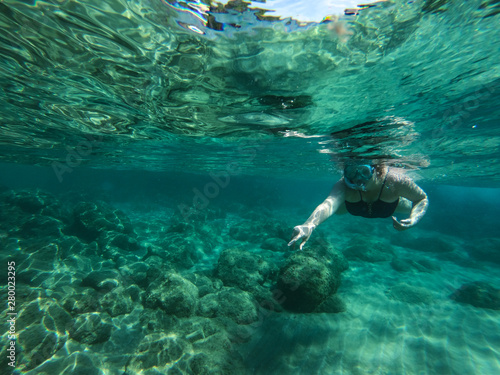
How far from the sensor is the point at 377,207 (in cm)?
558

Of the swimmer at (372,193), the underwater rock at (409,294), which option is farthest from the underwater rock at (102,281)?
the underwater rock at (409,294)

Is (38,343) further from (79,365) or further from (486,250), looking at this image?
(486,250)

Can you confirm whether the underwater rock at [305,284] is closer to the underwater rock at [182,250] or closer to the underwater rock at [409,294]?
the underwater rock at [409,294]

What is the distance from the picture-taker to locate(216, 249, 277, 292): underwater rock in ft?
27.7

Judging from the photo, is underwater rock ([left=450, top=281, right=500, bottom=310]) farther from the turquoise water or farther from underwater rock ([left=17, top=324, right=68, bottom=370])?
underwater rock ([left=17, top=324, right=68, bottom=370])

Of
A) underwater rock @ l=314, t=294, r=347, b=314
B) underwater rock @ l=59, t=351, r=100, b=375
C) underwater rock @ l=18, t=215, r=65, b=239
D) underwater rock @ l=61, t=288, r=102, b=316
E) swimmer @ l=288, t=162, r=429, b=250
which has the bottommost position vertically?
underwater rock @ l=59, t=351, r=100, b=375

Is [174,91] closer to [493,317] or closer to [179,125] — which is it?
[179,125]

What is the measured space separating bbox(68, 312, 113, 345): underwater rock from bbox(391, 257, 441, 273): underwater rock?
13.4m

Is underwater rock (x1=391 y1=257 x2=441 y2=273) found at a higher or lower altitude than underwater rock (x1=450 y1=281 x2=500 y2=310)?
lower

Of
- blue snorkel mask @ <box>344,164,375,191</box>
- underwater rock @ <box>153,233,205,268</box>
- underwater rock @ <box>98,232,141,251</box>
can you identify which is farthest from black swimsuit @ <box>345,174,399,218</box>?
underwater rock @ <box>98,232,141,251</box>

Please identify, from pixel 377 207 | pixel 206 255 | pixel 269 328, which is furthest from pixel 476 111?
pixel 206 255

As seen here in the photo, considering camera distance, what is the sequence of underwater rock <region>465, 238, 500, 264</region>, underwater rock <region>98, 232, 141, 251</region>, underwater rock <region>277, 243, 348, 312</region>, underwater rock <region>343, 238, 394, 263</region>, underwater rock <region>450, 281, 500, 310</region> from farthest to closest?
underwater rock <region>465, 238, 500, 264</region>, underwater rock <region>343, 238, 394, 263</region>, underwater rock <region>98, 232, 141, 251</region>, underwater rock <region>450, 281, 500, 310</region>, underwater rock <region>277, 243, 348, 312</region>

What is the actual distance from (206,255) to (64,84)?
10.3 m

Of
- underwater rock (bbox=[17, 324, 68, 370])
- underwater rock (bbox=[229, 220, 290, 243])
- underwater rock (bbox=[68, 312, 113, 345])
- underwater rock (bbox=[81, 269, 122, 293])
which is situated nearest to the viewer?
underwater rock (bbox=[17, 324, 68, 370])
